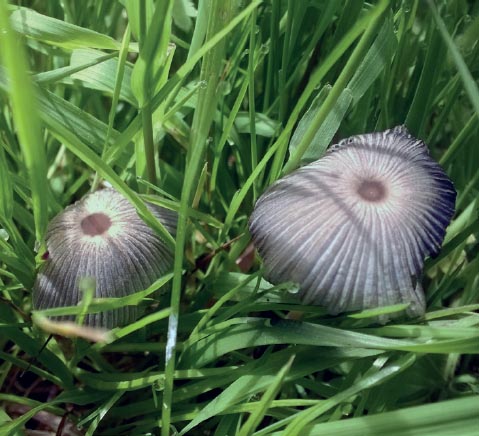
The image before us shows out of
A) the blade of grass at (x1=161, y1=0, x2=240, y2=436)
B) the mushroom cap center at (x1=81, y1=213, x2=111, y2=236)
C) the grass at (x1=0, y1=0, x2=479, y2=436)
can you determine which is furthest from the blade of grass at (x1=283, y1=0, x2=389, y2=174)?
the mushroom cap center at (x1=81, y1=213, x2=111, y2=236)

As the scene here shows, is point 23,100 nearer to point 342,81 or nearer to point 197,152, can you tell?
point 197,152

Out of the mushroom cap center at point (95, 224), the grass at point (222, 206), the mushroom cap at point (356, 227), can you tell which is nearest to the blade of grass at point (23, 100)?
the grass at point (222, 206)

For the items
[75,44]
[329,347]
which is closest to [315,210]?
[329,347]

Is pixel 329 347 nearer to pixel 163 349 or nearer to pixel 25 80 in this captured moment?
pixel 163 349

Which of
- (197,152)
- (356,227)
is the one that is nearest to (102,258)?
(197,152)

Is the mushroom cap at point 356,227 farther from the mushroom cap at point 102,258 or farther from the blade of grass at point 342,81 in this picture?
the mushroom cap at point 102,258

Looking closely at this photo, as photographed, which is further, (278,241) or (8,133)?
(8,133)
